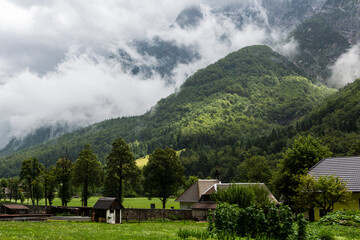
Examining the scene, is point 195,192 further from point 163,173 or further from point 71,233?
point 71,233

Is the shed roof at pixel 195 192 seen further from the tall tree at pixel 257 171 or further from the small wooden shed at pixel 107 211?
the small wooden shed at pixel 107 211

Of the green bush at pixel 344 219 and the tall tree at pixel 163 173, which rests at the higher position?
the tall tree at pixel 163 173

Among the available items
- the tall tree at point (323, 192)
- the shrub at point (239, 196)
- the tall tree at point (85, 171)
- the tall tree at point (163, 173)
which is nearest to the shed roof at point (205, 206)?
the tall tree at point (163, 173)

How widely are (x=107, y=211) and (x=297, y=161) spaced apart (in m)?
30.4

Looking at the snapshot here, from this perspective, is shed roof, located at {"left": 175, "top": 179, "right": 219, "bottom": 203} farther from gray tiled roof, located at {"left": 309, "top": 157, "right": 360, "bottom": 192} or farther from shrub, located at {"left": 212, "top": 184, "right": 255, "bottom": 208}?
shrub, located at {"left": 212, "top": 184, "right": 255, "bottom": 208}

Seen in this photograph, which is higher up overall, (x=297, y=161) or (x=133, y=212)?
(x=297, y=161)

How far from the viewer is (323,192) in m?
34.8

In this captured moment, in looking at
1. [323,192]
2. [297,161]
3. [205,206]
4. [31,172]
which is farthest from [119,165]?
[323,192]

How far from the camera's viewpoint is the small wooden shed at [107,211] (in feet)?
130

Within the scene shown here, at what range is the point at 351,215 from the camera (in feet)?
74.2

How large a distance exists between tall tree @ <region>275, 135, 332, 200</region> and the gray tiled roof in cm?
636

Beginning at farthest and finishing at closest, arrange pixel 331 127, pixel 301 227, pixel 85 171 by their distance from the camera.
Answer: pixel 331 127, pixel 85 171, pixel 301 227

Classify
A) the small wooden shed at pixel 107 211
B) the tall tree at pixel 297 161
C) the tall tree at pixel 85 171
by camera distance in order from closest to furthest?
1. the small wooden shed at pixel 107 211
2. the tall tree at pixel 297 161
3. the tall tree at pixel 85 171

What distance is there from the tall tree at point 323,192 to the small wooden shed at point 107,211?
74.6ft
